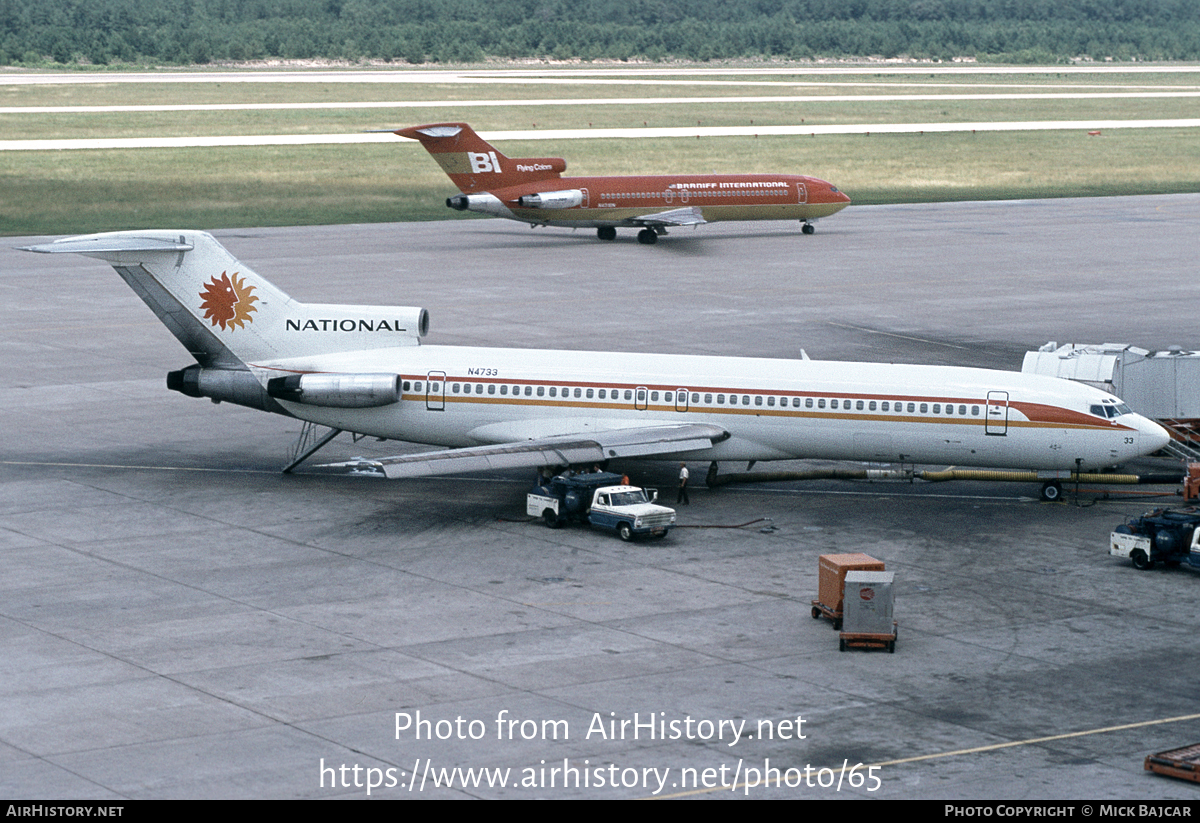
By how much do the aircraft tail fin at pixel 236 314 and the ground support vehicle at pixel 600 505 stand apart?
6918 millimetres

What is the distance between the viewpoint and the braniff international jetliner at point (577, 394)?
40.5m

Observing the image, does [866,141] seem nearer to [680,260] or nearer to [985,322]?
[680,260]

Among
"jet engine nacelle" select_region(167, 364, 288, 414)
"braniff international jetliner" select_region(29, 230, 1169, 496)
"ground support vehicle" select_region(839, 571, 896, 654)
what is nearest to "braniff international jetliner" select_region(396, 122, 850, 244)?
"braniff international jetliner" select_region(29, 230, 1169, 496)

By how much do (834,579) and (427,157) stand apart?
10425 centimetres

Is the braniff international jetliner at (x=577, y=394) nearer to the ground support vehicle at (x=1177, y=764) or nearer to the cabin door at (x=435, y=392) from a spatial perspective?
the cabin door at (x=435, y=392)

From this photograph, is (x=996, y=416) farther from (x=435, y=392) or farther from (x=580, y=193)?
(x=580, y=193)

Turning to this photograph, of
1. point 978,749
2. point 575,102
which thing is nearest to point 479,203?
point 978,749

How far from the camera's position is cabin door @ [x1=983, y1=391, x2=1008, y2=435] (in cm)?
4038

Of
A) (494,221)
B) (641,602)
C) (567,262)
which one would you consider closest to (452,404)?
(641,602)

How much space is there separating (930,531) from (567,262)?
47.1 meters

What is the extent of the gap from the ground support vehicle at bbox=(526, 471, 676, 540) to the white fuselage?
288 cm

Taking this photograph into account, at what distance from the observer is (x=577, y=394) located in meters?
41.7

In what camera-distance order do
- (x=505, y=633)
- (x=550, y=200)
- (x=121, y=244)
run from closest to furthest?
(x=505, y=633) → (x=121, y=244) → (x=550, y=200)

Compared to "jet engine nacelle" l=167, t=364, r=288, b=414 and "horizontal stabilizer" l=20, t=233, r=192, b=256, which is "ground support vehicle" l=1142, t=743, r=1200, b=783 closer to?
"jet engine nacelle" l=167, t=364, r=288, b=414
